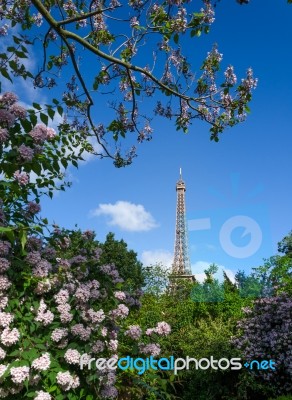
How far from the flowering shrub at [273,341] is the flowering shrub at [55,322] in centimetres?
612

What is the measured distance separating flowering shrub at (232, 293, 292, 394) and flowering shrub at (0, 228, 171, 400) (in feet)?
20.1

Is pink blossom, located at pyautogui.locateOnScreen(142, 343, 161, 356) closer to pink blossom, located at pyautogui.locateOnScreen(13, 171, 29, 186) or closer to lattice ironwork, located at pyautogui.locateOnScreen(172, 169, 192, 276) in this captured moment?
pink blossom, located at pyautogui.locateOnScreen(13, 171, 29, 186)

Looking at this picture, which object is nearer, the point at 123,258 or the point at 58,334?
the point at 58,334

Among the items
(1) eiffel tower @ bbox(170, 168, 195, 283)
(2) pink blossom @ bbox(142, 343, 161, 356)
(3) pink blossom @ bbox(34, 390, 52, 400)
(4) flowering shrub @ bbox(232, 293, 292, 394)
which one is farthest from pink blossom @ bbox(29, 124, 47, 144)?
(1) eiffel tower @ bbox(170, 168, 195, 283)

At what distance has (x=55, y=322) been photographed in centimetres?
383

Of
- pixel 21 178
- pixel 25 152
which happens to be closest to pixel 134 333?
pixel 21 178

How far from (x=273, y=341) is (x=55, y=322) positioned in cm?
701

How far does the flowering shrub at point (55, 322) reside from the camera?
141 inches

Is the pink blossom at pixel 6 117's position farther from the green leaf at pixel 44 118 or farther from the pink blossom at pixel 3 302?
the pink blossom at pixel 3 302

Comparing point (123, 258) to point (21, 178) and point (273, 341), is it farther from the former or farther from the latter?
point (21, 178)

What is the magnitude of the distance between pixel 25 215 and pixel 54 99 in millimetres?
994

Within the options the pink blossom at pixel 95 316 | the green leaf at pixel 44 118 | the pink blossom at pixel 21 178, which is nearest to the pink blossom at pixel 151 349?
the pink blossom at pixel 95 316

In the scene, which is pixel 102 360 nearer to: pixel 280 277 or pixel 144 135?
pixel 144 135

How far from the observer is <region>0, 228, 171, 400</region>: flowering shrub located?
3.59 meters
